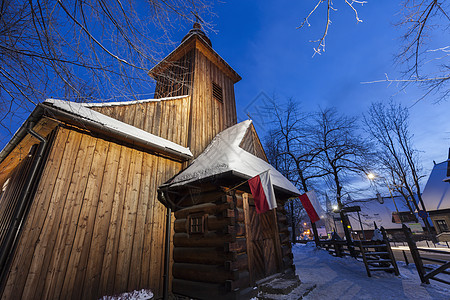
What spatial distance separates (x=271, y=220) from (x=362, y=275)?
441 centimetres

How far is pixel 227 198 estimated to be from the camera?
5367 mm

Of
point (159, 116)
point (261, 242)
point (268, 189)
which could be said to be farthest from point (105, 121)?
point (261, 242)

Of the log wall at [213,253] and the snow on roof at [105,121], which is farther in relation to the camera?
the log wall at [213,253]

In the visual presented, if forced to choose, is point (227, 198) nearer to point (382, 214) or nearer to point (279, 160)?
point (279, 160)

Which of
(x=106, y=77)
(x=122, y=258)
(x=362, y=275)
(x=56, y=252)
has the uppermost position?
(x=106, y=77)

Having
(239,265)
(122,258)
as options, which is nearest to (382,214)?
(239,265)

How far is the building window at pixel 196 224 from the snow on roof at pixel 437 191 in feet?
97.5

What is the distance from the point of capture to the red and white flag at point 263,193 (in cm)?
455

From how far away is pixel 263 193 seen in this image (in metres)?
4.68

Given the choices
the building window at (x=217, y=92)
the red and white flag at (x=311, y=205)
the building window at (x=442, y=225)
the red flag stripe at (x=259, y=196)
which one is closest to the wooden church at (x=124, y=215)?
the red flag stripe at (x=259, y=196)

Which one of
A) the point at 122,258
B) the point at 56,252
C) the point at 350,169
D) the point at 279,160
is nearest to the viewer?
the point at 56,252

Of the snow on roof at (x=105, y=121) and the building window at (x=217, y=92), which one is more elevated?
the building window at (x=217, y=92)

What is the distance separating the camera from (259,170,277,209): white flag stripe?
14.9 feet

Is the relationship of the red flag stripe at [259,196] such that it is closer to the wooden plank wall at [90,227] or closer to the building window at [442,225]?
the wooden plank wall at [90,227]
